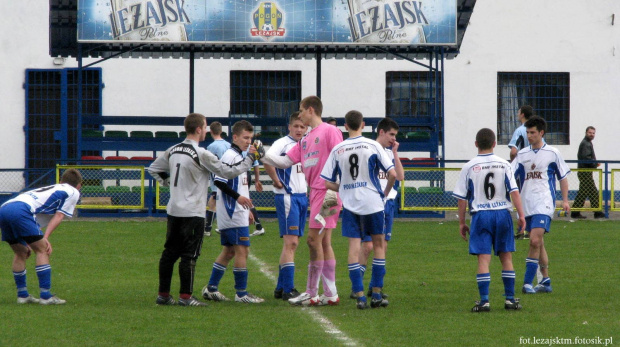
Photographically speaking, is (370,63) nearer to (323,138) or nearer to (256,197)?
(256,197)

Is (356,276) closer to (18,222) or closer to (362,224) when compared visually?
(362,224)

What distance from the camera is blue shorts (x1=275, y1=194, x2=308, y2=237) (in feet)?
32.8

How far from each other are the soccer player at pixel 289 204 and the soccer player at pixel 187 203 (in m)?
0.73

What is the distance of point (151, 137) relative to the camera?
23.6 m

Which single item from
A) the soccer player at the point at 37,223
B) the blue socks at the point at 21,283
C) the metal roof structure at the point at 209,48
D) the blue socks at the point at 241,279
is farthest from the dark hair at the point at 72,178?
the metal roof structure at the point at 209,48

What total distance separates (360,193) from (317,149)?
29.5 inches

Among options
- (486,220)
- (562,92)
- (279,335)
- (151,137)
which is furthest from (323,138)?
(562,92)

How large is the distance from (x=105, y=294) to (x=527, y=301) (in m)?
4.37

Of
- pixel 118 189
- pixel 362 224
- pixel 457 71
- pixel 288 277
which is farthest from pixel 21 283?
pixel 457 71

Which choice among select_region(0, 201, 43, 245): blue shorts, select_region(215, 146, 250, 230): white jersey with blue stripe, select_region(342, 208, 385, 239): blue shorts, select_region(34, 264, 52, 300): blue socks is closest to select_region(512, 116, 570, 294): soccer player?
select_region(342, 208, 385, 239): blue shorts

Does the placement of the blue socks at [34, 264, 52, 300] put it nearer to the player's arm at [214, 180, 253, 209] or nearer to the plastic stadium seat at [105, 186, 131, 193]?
the player's arm at [214, 180, 253, 209]

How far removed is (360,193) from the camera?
911 cm

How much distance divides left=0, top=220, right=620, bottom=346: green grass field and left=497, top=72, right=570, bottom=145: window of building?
13.6m

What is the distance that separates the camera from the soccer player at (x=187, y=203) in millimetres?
9219
